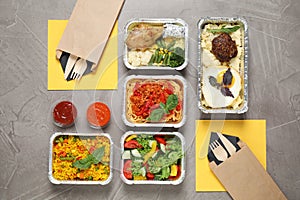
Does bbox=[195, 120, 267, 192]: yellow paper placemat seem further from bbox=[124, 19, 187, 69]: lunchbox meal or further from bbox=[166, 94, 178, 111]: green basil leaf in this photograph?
bbox=[124, 19, 187, 69]: lunchbox meal

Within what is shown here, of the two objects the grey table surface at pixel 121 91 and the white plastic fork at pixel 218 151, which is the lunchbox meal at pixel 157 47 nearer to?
the grey table surface at pixel 121 91

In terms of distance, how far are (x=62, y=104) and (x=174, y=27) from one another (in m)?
0.52

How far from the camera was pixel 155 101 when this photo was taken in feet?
7.02

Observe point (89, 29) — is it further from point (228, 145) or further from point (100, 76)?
point (228, 145)

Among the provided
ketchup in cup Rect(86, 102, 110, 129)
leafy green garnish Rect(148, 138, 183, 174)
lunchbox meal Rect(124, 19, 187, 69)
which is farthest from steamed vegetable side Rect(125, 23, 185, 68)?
leafy green garnish Rect(148, 138, 183, 174)

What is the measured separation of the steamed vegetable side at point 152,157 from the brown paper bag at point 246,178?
0.20 metres

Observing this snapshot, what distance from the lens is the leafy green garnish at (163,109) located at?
2.13 m

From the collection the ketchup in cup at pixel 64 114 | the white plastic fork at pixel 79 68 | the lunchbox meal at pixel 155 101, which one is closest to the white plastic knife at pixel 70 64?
the white plastic fork at pixel 79 68

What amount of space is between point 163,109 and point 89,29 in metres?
0.42

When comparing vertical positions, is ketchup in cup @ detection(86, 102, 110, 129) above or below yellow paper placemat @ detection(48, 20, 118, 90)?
below

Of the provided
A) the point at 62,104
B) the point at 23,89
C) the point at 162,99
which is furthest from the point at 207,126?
the point at 23,89

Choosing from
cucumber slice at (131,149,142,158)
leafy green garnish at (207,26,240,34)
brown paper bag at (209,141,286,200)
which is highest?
leafy green garnish at (207,26,240,34)

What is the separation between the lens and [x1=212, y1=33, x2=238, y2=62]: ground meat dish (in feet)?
6.99

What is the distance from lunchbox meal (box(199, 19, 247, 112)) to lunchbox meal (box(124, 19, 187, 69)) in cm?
8
